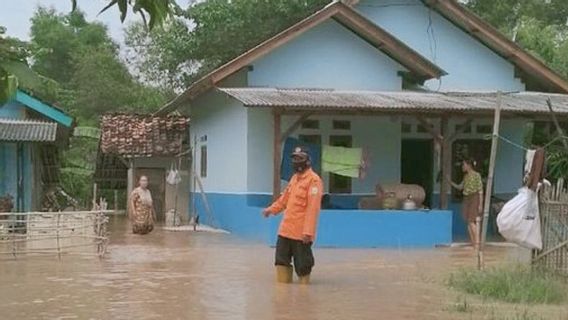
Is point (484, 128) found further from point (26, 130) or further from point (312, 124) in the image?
point (26, 130)

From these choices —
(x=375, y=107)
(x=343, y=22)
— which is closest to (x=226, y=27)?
(x=343, y=22)

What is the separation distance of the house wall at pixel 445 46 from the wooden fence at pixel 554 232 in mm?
10673

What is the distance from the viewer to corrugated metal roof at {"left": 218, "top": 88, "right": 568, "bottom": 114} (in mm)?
16647

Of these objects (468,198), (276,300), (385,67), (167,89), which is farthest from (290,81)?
(167,89)

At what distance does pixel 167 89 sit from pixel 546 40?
19928 millimetres

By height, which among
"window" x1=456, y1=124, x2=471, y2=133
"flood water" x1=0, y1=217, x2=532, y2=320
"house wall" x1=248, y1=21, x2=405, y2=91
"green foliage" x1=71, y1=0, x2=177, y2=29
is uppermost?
"house wall" x1=248, y1=21, x2=405, y2=91

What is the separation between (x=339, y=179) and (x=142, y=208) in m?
4.24

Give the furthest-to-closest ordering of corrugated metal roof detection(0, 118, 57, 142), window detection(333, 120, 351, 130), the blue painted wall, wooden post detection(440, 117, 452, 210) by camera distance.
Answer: window detection(333, 120, 351, 130) → corrugated metal roof detection(0, 118, 57, 142) → wooden post detection(440, 117, 452, 210) → the blue painted wall

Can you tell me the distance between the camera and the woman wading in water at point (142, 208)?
18.4 metres

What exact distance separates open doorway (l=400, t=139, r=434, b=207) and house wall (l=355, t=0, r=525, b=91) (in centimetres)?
165

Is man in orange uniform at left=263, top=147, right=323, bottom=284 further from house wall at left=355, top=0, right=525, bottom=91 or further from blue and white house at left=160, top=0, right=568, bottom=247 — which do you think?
house wall at left=355, top=0, right=525, bottom=91

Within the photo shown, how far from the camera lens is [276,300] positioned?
9.49m

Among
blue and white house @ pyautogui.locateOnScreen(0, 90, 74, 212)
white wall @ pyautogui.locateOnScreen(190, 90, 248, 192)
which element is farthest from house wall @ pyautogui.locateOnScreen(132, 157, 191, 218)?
blue and white house @ pyautogui.locateOnScreen(0, 90, 74, 212)

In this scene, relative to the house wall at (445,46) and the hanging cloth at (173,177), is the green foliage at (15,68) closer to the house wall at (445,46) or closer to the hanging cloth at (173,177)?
the house wall at (445,46)
